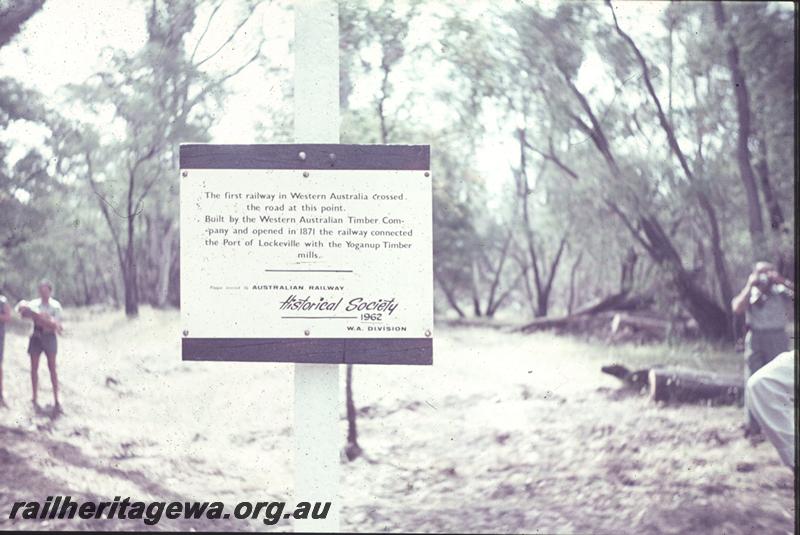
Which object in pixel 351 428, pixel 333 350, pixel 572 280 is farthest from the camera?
pixel 572 280

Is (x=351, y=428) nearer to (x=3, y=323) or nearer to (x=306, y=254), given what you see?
(x=3, y=323)

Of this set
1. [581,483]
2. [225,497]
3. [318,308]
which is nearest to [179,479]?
[225,497]

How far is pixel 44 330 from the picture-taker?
302cm

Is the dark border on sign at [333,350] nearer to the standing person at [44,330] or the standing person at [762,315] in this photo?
the standing person at [44,330]

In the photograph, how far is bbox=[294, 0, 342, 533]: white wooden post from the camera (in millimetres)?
2055

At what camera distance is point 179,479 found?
297 cm

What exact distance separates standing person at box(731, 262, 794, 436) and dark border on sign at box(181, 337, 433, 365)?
2.89 metres

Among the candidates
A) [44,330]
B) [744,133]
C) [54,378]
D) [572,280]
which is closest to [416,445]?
[54,378]

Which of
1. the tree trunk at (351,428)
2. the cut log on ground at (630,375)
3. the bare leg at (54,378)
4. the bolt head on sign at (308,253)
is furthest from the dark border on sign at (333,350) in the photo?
the cut log on ground at (630,375)

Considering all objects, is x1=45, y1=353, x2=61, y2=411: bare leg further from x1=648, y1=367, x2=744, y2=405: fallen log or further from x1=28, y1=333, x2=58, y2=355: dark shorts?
x1=648, y1=367, x2=744, y2=405: fallen log

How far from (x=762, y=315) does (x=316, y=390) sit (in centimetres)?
333

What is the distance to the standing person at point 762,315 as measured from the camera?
3.97 metres

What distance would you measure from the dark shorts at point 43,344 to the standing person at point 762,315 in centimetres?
390

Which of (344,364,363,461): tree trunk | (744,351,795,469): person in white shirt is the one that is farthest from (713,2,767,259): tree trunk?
(344,364,363,461): tree trunk
